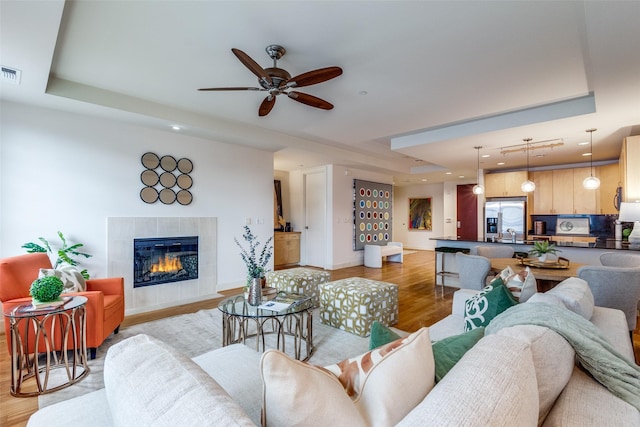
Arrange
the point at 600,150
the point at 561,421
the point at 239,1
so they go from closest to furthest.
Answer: the point at 561,421 → the point at 239,1 → the point at 600,150

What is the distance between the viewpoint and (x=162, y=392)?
69 cm

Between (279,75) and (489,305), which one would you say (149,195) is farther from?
(489,305)

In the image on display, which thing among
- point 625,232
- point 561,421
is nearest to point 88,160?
point 561,421

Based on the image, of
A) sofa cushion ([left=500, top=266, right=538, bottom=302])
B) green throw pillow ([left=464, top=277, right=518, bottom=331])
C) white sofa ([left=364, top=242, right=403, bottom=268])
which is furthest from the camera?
white sofa ([left=364, top=242, right=403, bottom=268])

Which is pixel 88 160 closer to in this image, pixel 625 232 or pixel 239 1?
pixel 239 1

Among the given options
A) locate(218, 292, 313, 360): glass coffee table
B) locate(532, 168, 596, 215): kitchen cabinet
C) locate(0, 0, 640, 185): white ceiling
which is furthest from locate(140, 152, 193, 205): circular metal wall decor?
locate(532, 168, 596, 215): kitchen cabinet

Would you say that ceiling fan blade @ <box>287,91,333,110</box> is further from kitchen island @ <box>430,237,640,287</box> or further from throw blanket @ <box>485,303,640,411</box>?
kitchen island @ <box>430,237,640,287</box>

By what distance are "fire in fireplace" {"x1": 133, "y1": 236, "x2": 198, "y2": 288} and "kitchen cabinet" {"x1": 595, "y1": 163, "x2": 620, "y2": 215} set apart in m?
7.58

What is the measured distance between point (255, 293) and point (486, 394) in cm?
214

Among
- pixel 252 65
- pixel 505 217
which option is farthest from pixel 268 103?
pixel 505 217

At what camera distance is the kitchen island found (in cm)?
414

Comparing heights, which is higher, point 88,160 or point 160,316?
point 88,160

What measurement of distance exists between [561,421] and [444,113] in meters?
3.66

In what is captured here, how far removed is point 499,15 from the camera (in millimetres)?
2021
